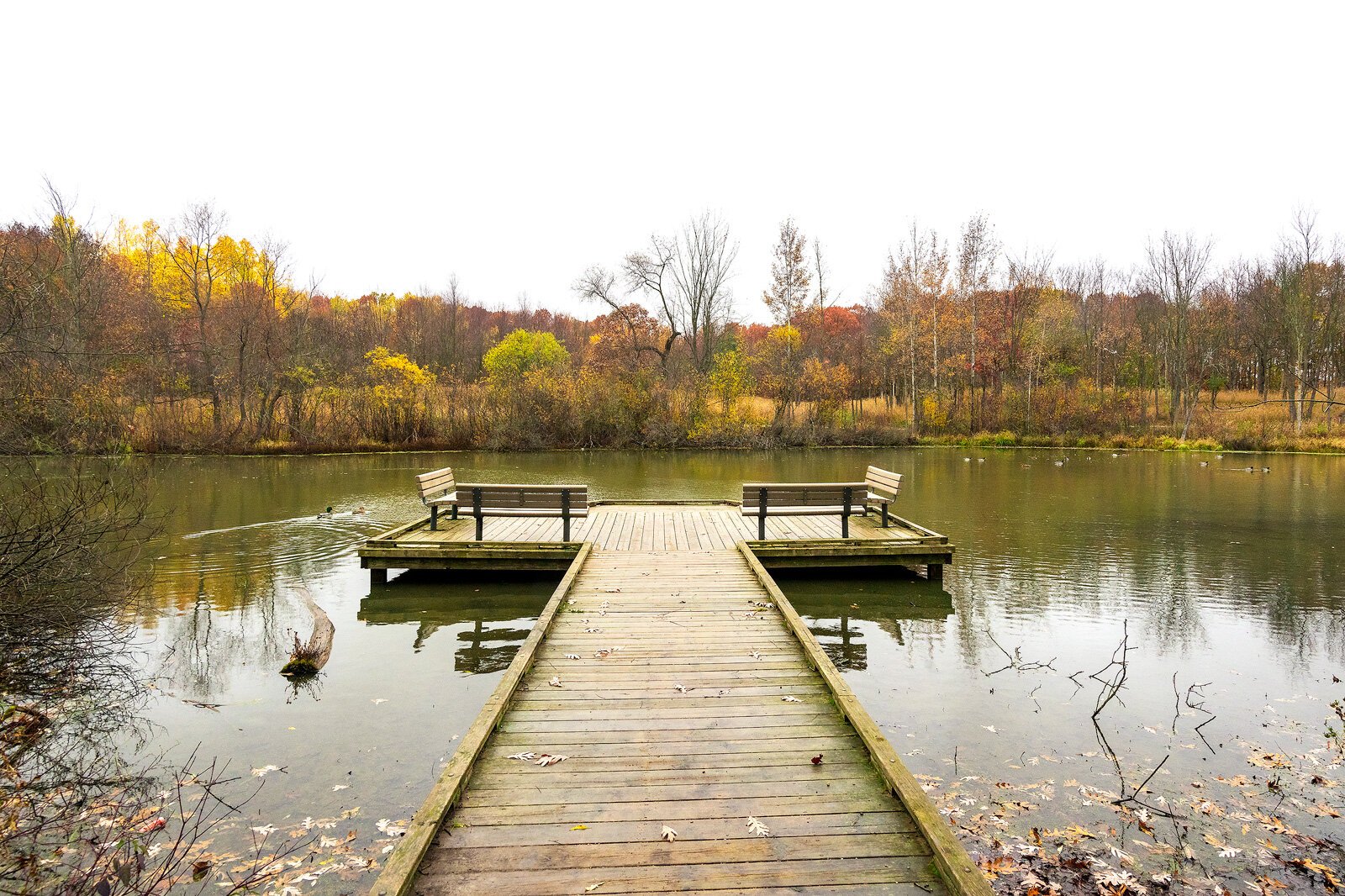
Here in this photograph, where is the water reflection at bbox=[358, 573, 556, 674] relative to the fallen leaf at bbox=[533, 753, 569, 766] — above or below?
below

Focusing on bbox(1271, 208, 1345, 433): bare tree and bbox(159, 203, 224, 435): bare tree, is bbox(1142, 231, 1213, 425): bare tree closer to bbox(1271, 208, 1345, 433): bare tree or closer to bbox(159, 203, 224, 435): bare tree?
bbox(1271, 208, 1345, 433): bare tree

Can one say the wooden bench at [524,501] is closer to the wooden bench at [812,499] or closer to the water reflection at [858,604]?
the wooden bench at [812,499]

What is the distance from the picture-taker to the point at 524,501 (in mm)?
10180

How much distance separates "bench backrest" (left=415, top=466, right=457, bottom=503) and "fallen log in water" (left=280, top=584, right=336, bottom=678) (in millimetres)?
2501

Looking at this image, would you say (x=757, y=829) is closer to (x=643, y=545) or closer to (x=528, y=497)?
(x=643, y=545)

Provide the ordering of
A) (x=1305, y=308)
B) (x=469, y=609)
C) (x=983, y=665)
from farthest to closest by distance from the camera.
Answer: (x=1305, y=308), (x=469, y=609), (x=983, y=665)

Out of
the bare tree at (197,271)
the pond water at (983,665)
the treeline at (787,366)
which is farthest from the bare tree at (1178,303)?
the bare tree at (197,271)

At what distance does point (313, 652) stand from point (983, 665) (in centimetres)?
665

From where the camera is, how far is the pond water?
4.59 metres

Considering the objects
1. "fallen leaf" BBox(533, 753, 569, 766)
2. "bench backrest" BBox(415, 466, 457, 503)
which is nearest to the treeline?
"bench backrest" BBox(415, 466, 457, 503)

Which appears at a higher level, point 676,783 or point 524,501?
point 524,501

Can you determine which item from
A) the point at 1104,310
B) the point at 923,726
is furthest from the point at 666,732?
the point at 1104,310

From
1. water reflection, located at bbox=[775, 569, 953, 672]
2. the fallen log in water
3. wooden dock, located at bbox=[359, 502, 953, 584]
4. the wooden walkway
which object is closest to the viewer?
the wooden walkway

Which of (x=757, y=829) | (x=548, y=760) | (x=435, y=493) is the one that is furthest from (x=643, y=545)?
(x=757, y=829)
